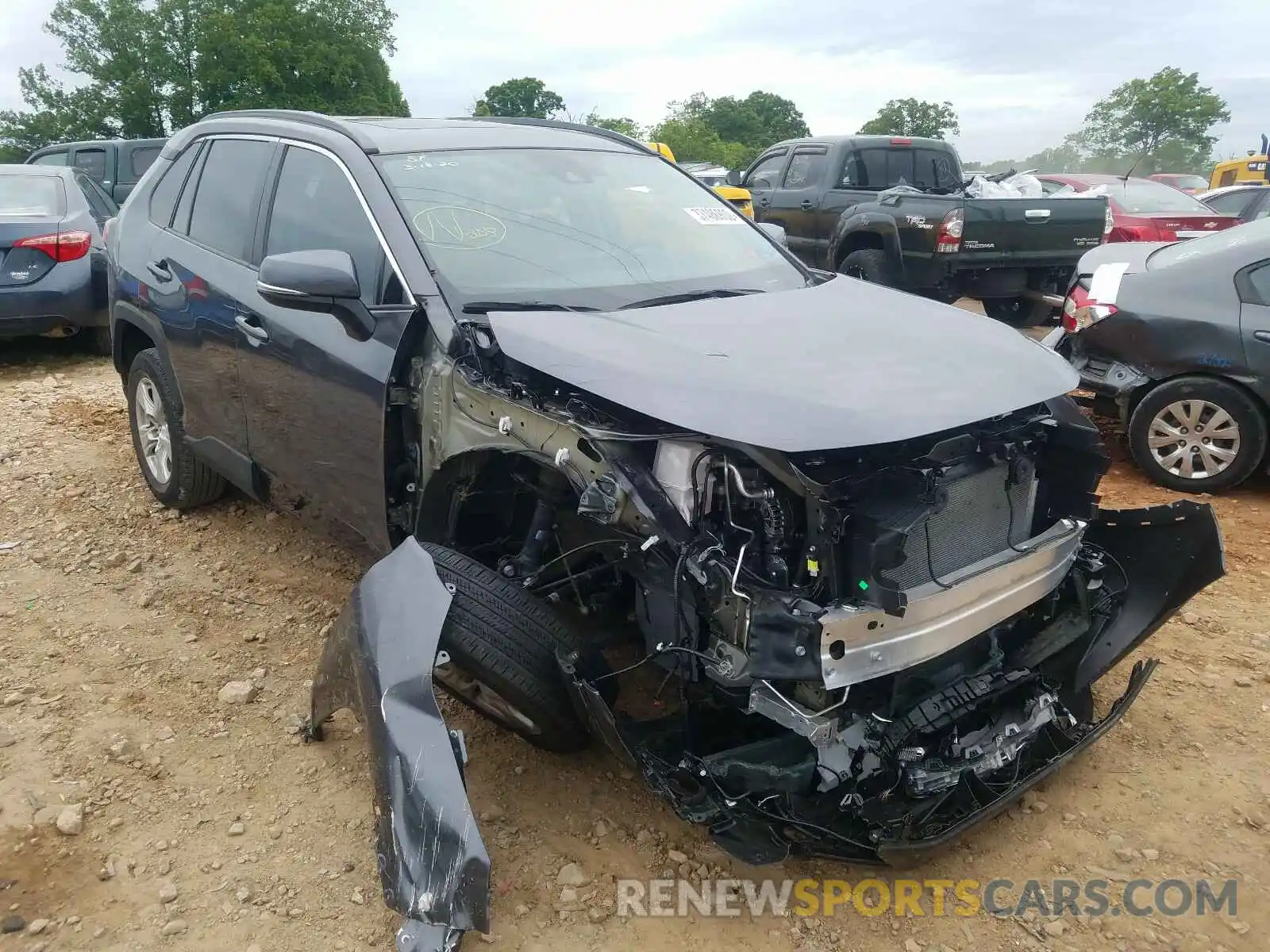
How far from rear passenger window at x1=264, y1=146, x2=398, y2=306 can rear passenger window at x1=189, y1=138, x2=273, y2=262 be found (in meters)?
0.19

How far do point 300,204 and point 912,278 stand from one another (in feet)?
20.1

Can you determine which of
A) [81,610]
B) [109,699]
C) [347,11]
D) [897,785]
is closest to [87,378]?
[81,610]

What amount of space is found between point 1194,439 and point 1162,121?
58485 millimetres

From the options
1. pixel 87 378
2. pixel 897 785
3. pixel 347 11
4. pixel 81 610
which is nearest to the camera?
pixel 897 785

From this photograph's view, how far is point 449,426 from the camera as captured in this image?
2.90 m

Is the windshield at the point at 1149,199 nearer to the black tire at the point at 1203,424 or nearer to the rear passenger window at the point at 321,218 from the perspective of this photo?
the black tire at the point at 1203,424

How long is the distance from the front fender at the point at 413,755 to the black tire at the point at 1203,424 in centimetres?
443

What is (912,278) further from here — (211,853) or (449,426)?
(211,853)

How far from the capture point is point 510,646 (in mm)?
2510

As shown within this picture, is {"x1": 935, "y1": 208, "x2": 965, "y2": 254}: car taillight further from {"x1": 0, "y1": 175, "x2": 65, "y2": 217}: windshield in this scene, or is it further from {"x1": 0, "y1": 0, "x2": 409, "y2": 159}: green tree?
{"x1": 0, "y1": 0, "x2": 409, "y2": 159}: green tree

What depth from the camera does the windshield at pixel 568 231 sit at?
10.2 feet

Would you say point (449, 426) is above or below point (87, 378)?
above

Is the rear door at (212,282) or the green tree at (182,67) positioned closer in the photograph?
the rear door at (212,282)

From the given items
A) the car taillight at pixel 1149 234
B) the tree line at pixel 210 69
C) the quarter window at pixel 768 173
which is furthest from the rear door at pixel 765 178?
the tree line at pixel 210 69
